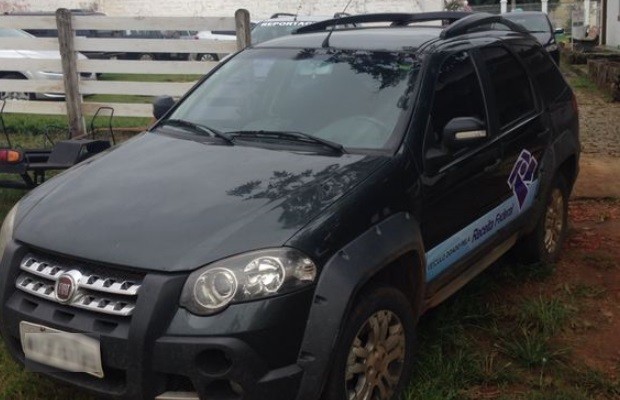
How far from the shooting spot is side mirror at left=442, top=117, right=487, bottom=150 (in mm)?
3717

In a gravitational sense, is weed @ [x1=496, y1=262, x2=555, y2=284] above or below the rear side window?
below

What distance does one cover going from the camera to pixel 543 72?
5273 millimetres

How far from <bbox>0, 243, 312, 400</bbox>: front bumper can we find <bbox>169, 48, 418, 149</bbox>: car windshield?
1252mm

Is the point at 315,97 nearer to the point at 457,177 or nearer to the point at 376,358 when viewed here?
the point at 457,177

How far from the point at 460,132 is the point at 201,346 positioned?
180cm

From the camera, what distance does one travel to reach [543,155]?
4.93m

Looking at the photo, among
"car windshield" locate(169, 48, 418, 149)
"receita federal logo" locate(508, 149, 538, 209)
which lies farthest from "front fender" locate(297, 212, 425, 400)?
"receita federal logo" locate(508, 149, 538, 209)

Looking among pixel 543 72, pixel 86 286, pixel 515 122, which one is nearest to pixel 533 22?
pixel 543 72

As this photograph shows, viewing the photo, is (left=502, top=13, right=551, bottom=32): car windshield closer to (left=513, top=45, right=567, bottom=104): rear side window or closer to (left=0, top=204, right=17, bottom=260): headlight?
(left=513, top=45, right=567, bottom=104): rear side window

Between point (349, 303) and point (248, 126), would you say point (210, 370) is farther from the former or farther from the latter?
point (248, 126)

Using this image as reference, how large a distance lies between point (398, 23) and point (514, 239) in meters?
1.76

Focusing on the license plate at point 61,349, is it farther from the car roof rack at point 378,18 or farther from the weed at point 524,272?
the weed at point 524,272

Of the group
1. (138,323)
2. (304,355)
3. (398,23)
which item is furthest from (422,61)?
(138,323)

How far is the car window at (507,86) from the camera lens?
4.53 metres
